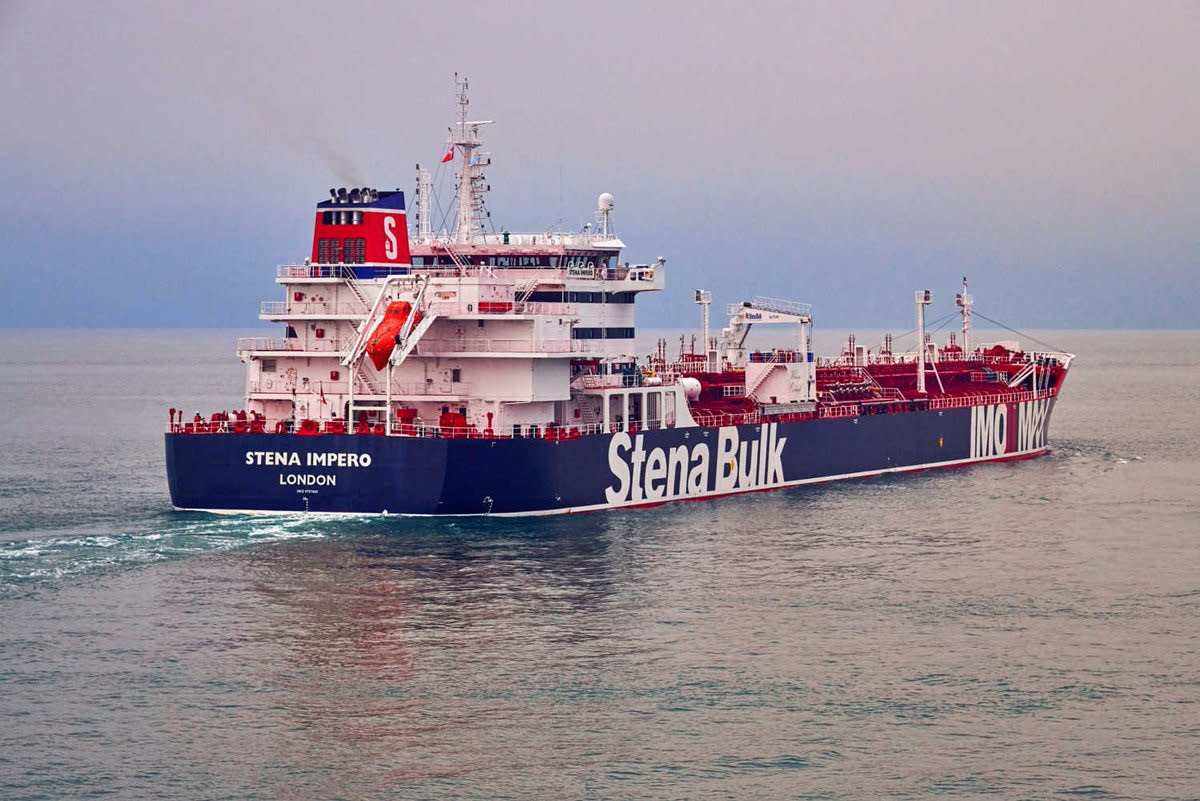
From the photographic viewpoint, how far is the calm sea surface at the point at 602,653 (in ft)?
75.8

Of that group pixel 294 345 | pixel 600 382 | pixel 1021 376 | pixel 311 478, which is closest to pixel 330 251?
pixel 294 345

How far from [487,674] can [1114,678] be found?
10254mm

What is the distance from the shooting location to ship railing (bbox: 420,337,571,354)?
43125mm

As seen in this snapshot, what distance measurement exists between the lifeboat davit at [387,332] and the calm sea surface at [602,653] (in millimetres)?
4183

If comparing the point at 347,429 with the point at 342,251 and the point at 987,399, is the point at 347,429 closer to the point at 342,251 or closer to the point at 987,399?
the point at 342,251

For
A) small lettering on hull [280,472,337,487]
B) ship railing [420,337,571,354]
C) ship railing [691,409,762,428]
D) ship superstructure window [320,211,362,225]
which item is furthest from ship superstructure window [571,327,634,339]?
small lettering on hull [280,472,337,487]

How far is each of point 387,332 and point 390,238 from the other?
412 cm

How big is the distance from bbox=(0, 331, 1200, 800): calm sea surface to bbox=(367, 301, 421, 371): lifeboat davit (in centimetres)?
418

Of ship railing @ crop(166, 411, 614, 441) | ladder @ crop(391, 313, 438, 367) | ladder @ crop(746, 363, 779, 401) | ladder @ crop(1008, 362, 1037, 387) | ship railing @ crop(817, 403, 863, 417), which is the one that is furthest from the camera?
ladder @ crop(1008, 362, 1037, 387)

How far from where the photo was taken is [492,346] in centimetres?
4334

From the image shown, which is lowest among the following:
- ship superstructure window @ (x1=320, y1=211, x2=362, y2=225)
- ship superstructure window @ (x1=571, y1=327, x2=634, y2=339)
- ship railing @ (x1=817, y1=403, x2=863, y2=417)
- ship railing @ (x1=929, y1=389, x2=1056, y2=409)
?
ship railing @ (x1=817, y1=403, x2=863, y2=417)

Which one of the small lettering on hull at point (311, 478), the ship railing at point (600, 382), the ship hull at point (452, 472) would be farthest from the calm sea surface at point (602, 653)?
the ship railing at point (600, 382)

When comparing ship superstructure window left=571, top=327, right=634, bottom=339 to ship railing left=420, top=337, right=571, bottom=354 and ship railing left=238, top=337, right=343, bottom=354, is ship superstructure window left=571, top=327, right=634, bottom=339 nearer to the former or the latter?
ship railing left=420, top=337, right=571, bottom=354

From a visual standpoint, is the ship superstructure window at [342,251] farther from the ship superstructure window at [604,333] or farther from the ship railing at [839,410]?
the ship railing at [839,410]
